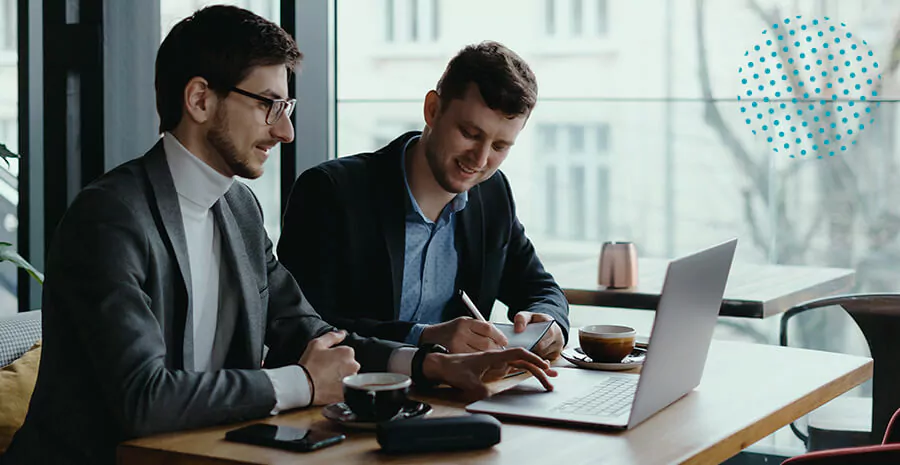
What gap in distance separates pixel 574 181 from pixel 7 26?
2.07 m

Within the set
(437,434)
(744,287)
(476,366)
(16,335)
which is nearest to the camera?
(437,434)

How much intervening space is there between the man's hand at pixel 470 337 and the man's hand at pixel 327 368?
0.87ft

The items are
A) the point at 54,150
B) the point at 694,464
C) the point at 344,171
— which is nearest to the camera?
the point at 694,464

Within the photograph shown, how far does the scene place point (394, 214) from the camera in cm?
220

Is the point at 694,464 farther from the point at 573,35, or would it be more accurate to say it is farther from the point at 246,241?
the point at 573,35

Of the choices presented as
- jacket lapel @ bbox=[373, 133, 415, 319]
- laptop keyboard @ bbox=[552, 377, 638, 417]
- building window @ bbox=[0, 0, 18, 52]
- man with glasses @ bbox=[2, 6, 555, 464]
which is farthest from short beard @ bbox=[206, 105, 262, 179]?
building window @ bbox=[0, 0, 18, 52]

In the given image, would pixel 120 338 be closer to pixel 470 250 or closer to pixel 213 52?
pixel 213 52

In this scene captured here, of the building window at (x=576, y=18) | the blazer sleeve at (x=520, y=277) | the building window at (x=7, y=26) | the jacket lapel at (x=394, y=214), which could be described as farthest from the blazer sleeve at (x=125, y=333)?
the building window at (x=576, y=18)

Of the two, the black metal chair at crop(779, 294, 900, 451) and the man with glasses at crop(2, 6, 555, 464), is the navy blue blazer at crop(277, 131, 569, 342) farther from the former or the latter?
the black metal chair at crop(779, 294, 900, 451)

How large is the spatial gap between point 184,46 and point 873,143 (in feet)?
8.32

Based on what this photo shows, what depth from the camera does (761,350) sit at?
2068 millimetres

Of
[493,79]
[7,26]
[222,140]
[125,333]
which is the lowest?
[125,333]

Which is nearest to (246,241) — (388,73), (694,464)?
(694,464)

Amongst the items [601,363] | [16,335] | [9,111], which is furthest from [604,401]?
[9,111]
